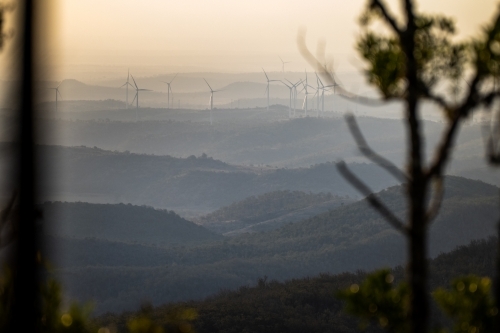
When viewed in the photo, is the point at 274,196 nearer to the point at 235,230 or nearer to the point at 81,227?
the point at 235,230

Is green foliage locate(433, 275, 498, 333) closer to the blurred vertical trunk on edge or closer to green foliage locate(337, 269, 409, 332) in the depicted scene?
green foliage locate(337, 269, 409, 332)

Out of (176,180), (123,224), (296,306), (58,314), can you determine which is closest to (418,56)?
(58,314)

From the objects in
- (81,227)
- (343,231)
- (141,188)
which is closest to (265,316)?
(343,231)

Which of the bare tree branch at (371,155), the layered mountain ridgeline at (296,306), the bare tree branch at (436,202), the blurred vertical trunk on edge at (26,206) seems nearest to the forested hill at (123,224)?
the layered mountain ridgeline at (296,306)

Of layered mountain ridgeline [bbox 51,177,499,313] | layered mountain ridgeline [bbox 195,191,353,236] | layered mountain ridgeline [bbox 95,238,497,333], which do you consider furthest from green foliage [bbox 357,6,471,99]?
layered mountain ridgeline [bbox 195,191,353,236]

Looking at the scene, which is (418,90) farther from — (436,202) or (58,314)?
(58,314)

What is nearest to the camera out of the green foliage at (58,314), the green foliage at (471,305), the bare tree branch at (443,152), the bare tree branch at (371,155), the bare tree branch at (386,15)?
the bare tree branch at (371,155)

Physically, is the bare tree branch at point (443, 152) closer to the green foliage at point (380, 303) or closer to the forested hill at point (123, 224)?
the green foliage at point (380, 303)
